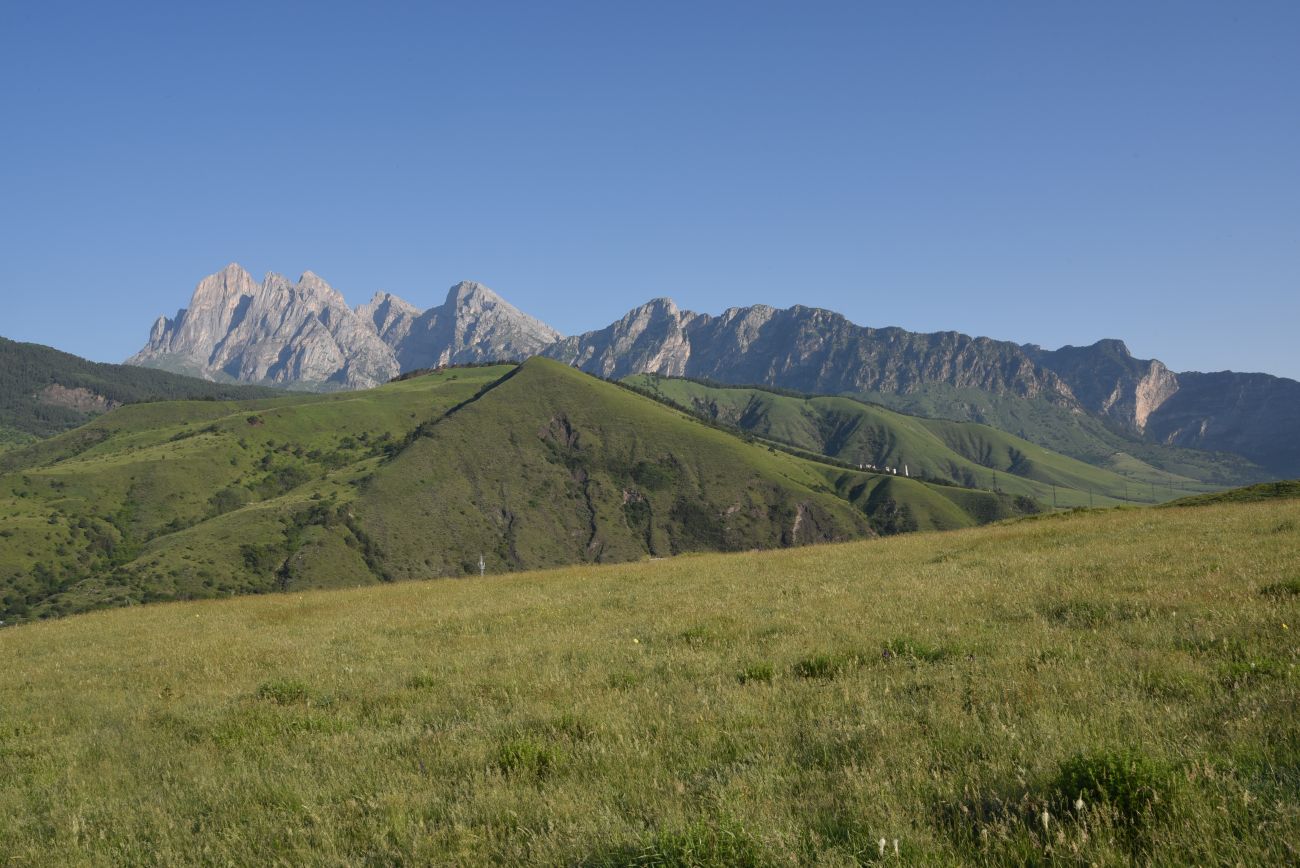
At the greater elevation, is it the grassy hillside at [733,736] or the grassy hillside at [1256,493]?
the grassy hillside at [1256,493]

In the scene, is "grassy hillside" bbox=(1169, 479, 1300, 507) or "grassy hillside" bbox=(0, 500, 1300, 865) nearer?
"grassy hillside" bbox=(0, 500, 1300, 865)

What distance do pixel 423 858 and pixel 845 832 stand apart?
332 cm

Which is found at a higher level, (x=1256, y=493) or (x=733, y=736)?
(x=1256, y=493)

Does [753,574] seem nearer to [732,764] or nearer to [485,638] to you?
[485,638]

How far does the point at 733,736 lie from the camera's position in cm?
768

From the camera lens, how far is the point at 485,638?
15930 millimetres

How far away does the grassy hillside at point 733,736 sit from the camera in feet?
17.2

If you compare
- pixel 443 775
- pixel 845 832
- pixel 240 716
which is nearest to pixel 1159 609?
pixel 845 832

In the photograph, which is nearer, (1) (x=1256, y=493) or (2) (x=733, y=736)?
(2) (x=733, y=736)

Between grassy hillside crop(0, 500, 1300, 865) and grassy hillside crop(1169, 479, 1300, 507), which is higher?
grassy hillside crop(1169, 479, 1300, 507)

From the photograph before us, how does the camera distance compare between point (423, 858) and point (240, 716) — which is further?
point (240, 716)

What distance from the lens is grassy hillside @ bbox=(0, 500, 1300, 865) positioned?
525cm

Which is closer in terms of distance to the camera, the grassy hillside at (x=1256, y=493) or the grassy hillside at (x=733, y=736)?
the grassy hillside at (x=733, y=736)

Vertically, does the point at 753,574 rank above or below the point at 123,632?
above
